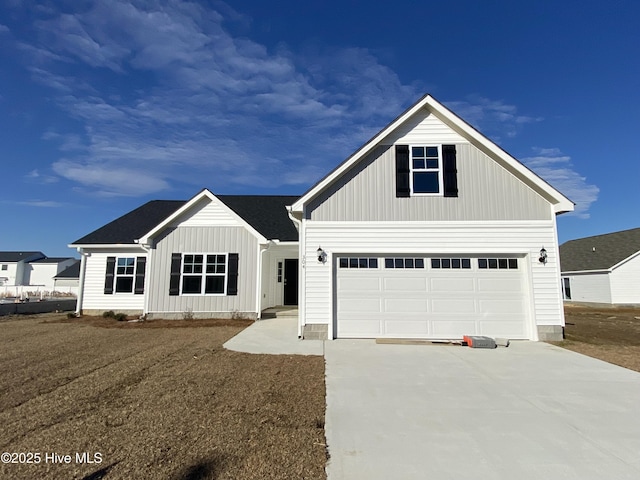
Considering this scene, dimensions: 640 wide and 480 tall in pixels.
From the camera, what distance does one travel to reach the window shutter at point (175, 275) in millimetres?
13269

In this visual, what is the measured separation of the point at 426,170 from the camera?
10.1 m

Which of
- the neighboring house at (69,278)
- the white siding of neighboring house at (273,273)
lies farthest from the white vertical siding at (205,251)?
the neighboring house at (69,278)

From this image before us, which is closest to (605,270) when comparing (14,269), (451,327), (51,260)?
(451,327)

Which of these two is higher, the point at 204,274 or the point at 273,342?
the point at 204,274

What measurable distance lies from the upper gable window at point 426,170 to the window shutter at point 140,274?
11390 mm

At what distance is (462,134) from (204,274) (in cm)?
1038

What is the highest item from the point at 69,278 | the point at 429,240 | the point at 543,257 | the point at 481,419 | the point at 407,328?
the point at 429,240

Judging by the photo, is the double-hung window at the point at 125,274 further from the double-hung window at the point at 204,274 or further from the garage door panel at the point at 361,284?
the garage door panel at the point at 361,284

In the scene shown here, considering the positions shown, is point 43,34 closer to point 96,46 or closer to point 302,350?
point 96,46

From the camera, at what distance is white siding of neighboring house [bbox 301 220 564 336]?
936 centimetres

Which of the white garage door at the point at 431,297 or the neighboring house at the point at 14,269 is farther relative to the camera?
the neighboring house at the point at 14,269

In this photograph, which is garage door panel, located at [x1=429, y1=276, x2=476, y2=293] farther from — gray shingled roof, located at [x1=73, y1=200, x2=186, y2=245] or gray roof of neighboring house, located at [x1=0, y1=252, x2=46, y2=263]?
gray roof of neighboring house, located at [x1=0, y1=252, x2=46, y2=263]

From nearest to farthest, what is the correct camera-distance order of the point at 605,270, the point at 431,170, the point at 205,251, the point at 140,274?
the point at 431,170
the point at 205,251
the point at 140,274
the point at 605,270

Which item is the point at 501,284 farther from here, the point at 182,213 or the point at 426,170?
the point at 182,213
